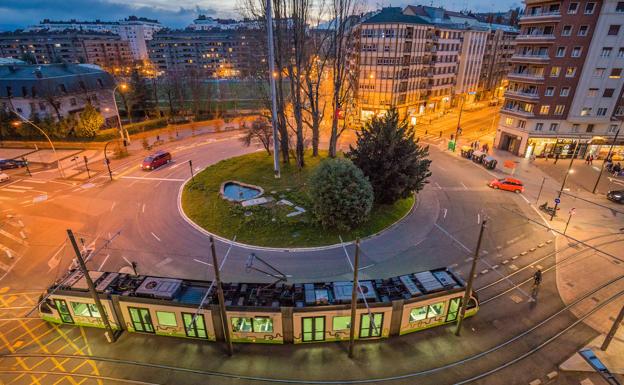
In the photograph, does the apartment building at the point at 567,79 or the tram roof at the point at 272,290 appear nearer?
the tram roof at the point at 272,290

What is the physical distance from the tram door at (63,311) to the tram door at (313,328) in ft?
41.8

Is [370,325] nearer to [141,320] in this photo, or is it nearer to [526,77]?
[141,320]

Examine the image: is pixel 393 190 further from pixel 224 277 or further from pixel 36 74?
pixel 36 74

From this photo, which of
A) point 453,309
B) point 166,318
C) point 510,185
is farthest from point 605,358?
point 510,185

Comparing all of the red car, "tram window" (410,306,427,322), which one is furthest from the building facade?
the red car

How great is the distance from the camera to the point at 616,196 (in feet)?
106

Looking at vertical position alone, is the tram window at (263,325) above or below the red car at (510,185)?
above

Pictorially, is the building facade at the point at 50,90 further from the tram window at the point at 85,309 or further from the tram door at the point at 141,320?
the tram door at the point at 141,320

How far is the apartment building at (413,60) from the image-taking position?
57.6 m

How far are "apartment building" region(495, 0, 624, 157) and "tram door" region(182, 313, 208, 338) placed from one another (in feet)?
159

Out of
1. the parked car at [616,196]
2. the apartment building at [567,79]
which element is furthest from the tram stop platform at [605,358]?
the apartment building at [567,79]

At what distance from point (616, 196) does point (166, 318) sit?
42.2 m

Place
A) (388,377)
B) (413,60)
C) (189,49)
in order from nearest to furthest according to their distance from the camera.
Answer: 1. (388,377)
2. (413,60)
3. (189,49)

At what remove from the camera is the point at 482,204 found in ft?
106
